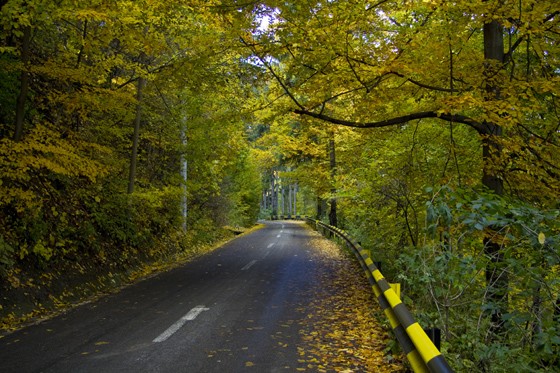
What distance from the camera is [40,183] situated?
10688mm

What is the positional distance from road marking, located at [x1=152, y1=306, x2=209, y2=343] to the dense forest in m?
3.22

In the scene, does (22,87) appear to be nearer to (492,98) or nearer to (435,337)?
(435,337)

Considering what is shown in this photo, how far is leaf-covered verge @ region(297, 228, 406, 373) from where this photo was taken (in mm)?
5141

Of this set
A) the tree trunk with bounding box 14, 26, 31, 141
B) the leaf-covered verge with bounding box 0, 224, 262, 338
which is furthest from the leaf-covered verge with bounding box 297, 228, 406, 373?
the tree trunk with bounding box 14, 26, 31, 141

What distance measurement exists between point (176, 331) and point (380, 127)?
24.5 ft

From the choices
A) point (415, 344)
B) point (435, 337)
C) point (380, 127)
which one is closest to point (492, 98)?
point (380, 127)

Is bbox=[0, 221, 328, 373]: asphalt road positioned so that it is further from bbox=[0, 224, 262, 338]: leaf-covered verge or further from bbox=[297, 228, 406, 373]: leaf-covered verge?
bbox=[0, 224, 262, 338]: leaf-covered verge

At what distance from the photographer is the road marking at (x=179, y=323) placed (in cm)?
612

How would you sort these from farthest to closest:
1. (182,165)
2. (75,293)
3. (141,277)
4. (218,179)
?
(218,179), (182,165), (141,277), (75,293)

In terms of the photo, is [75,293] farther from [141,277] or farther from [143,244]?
[143,244]

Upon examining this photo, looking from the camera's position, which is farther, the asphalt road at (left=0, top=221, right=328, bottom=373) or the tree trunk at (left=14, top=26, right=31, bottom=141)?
the tree trunk at (left=14, top=26, right=31, bottom=141)

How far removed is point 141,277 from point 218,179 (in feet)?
41.7

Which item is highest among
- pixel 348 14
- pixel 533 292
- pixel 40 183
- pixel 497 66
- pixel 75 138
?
pixel 348 14

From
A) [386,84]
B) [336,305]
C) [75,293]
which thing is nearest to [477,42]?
[386,84]
